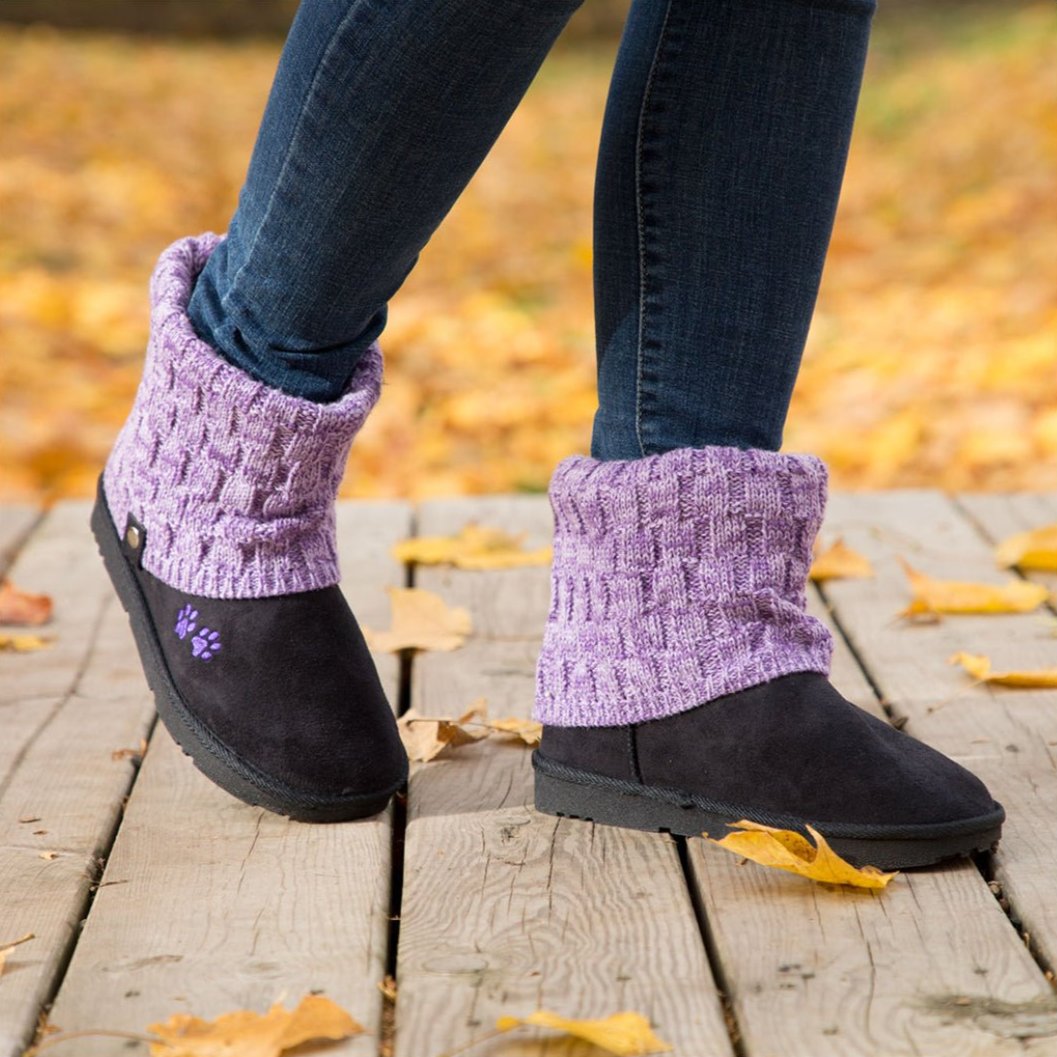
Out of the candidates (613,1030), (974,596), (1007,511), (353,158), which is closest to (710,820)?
(613,1030)

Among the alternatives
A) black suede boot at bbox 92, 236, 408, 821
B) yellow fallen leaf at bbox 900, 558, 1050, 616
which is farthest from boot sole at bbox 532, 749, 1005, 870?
yellow fallen leaf at bbox 900, 558, 1050, 616

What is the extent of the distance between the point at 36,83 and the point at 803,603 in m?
5.67

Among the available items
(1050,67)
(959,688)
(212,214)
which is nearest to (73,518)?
(959,688)

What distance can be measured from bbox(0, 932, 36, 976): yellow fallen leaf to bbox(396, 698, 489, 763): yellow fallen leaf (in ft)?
1.17

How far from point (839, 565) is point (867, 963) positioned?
891 mm

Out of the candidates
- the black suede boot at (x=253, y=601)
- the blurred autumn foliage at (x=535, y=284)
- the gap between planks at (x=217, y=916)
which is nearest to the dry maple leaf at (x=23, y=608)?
the gap between planks at (x=217, y=916)

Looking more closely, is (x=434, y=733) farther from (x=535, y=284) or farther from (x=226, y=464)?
(x=535, y=284)

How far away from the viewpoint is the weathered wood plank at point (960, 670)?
1.01 m

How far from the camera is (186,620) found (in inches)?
42.3

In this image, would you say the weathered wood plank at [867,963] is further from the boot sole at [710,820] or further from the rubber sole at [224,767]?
the rubber sole at [224,767]

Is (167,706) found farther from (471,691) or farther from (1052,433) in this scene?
(1052,433)

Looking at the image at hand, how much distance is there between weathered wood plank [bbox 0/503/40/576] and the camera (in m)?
1.86

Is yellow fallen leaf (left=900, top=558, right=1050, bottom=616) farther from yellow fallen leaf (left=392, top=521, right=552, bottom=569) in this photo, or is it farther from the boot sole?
the boot sole

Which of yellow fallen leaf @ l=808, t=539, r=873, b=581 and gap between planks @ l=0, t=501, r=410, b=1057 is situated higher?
gap between planks @ l=0, t=501, r=410, b=1057
